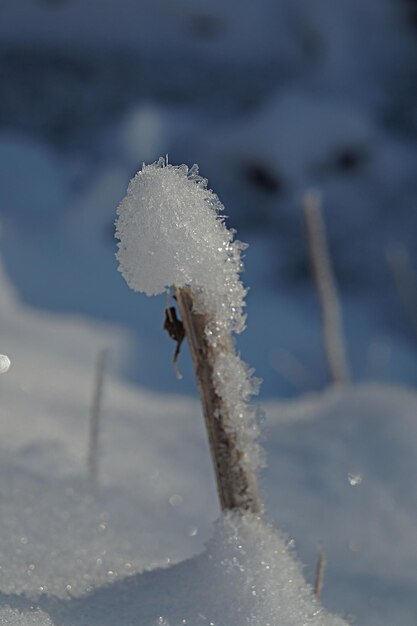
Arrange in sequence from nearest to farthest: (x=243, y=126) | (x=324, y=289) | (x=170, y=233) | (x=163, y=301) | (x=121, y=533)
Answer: (x=170, y=233) → (x=121, y=533) → (x=324, y=289) → (x=163, y=301) → (x=243, y=126)

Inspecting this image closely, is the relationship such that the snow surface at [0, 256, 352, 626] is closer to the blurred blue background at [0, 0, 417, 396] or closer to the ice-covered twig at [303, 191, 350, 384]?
the ice-covered twig at [303, 191, 350, 384]

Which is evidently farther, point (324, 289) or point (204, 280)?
point (324, 289)

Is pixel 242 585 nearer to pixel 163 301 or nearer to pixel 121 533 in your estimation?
pixel 121 533

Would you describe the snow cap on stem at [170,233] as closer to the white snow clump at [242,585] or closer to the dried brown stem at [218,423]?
the dried brown stem at [218,423]

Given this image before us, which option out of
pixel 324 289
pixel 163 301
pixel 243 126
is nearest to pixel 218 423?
pixel 324 289

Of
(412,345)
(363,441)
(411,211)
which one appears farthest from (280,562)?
(411,211)

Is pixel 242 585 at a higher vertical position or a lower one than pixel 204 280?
lower
